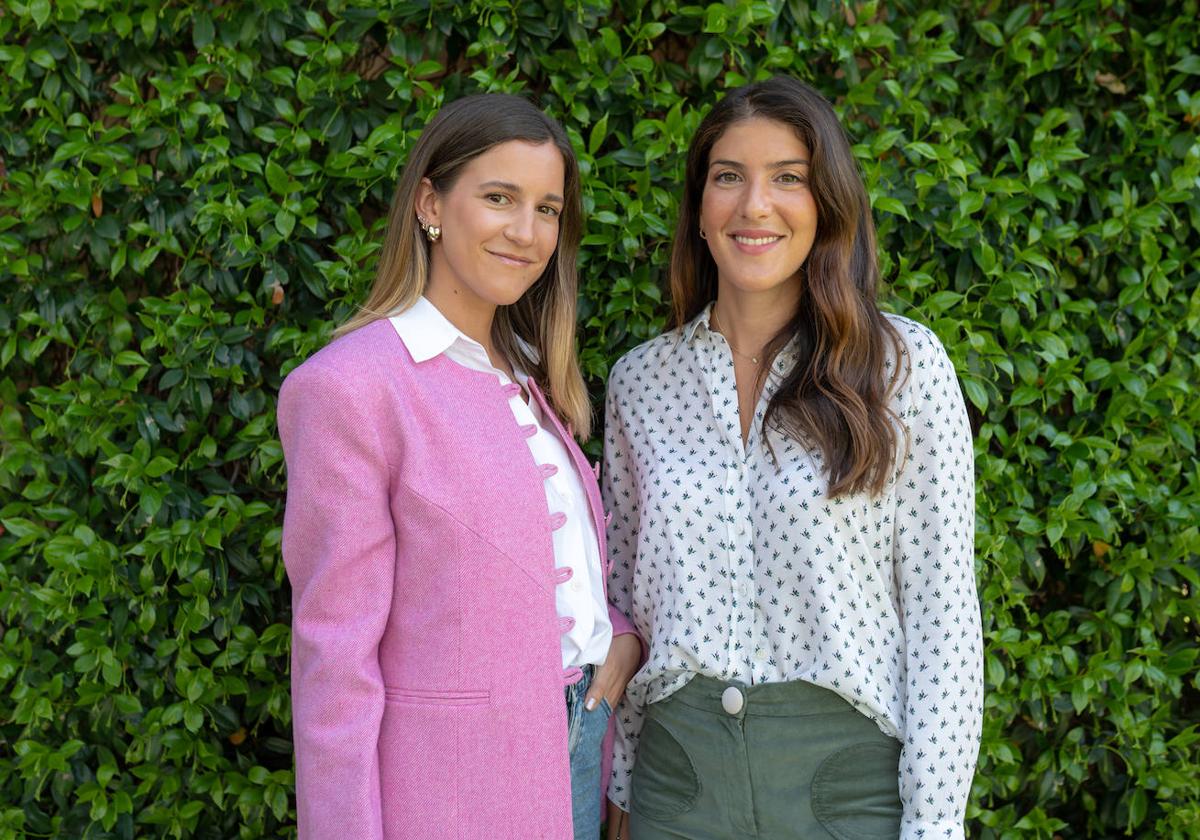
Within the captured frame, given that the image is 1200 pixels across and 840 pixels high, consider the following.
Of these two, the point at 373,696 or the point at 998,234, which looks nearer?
the point at 373,696

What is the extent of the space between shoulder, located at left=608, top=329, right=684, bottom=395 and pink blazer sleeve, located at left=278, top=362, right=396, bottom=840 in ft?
2.29

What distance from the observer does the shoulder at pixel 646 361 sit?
2150 millimetres

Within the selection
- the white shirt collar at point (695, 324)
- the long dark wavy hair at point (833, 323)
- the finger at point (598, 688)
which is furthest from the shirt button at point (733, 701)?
the white shirt collar at point (695, 324)

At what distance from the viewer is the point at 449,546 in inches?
66.1

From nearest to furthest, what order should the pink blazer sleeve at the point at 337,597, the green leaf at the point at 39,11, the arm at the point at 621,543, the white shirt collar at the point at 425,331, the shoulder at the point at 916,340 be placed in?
the pink blazer sleeve at the point at 337,597 < the white shirt collar at the point at 425,331 < the shoulder at the point at 916,340 < the arm at the point at 621,543 < the green leaf at the point at 39,11

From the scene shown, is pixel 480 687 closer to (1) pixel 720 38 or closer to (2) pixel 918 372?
(2) pixel 918 372

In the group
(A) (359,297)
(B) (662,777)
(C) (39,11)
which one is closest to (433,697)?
(B) (662,777)

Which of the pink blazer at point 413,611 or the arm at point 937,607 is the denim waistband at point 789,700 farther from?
the pink blazer at point 413,611

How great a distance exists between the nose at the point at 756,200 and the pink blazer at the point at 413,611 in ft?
2.01

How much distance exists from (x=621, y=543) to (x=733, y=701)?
0.48m

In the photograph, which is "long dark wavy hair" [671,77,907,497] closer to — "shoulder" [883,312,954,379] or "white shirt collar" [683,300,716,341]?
"shoulder" [883,312,954,379]

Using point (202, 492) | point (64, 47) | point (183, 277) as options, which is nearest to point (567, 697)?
point (202, 492)

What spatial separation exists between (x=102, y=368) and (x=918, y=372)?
71.5 inches

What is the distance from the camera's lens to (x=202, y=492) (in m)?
2.50
